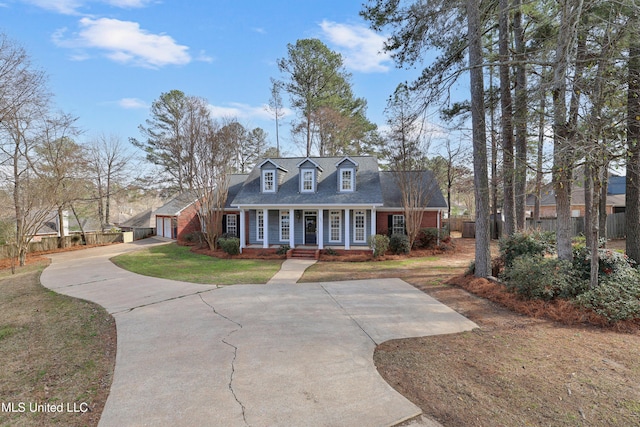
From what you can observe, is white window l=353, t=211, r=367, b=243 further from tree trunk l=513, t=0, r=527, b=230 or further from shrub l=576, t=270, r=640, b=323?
shrub l=576, t=270, r=640, b=323

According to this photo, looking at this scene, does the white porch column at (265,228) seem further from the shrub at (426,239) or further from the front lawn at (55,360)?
the front lawn at (55,360)

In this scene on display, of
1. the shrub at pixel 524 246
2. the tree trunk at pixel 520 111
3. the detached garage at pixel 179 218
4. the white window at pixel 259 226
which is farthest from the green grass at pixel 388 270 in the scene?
the detached garage at pixel 179 218

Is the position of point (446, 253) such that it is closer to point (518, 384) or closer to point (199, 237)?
point (518, 384)

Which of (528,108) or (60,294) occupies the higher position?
(528,108)

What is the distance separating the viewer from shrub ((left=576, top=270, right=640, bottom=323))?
5755 mm

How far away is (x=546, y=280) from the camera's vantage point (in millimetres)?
6926

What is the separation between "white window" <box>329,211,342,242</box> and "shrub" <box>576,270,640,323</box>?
12.0 meters

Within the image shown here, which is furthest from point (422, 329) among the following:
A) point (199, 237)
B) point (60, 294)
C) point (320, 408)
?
point (199, 237)

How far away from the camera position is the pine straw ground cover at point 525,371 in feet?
10.4

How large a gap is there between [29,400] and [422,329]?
588cm

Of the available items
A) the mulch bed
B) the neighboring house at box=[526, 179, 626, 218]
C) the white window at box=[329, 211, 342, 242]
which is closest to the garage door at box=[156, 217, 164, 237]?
the white window at box=[329, 211, 342, 242]

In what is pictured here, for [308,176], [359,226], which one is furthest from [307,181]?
[359,226]

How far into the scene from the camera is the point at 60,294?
8727mm

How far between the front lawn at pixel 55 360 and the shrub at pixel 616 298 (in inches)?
335
